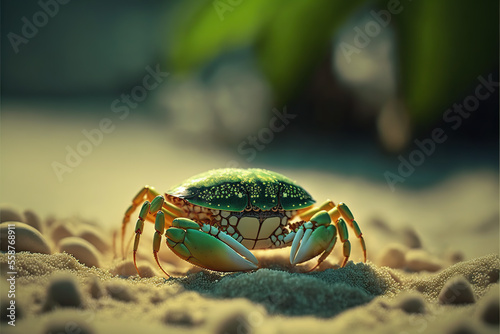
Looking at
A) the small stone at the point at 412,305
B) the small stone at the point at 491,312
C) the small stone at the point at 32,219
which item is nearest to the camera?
the small stone at the point at 491,312

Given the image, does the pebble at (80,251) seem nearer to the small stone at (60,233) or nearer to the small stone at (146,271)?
the small stone at (146,271)

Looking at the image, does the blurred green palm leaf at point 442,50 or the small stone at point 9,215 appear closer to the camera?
the small stone at point 9,215

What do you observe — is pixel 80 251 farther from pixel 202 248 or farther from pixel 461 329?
pixel 461 329

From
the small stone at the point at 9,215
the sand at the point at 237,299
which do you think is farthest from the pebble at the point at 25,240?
the small stone at the point at 9,215

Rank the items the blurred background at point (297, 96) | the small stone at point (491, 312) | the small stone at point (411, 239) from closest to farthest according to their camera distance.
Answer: the small stone at point (491, 312), the small stone at point (411, 239), the blurred background at point (297, 96)

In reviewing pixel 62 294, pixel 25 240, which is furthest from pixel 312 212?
pixel 25 240

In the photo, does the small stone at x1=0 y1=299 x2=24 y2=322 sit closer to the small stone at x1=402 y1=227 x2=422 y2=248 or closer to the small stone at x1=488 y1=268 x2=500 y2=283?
the small stone at x1=488 y1=268 x2=500 y2=283
